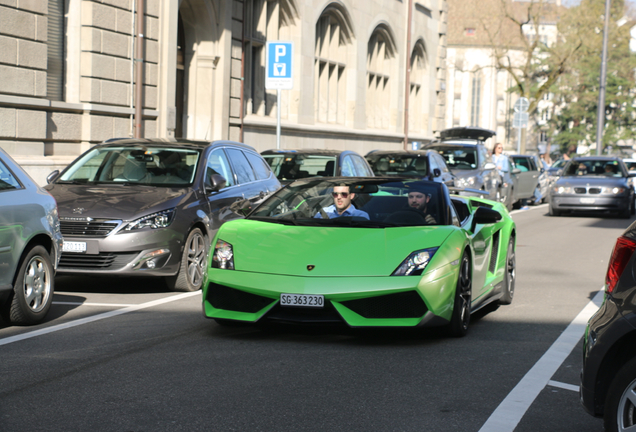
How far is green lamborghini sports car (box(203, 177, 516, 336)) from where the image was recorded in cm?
632

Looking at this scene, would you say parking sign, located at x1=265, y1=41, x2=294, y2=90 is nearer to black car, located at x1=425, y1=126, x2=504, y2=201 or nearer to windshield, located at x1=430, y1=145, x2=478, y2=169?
black car, located at x1=425, y1=126, x2=504, y2=201

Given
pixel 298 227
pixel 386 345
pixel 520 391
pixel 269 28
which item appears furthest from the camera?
pixel 269 28

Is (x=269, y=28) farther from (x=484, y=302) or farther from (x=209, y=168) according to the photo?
(x=484, y=302)

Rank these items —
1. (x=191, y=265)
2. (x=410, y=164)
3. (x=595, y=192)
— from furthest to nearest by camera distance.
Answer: (x=595, y=192), (x=410, y=164), (x=191, y=265)

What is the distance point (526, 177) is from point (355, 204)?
819 inches

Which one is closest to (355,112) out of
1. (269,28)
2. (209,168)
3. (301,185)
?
(269,28)

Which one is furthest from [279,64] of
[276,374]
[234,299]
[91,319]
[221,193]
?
[276,374]

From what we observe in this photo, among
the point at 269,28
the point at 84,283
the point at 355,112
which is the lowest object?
the point at 84,283

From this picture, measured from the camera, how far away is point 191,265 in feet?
30.9

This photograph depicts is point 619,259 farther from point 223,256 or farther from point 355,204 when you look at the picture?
point 355,204

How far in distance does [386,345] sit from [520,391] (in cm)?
143

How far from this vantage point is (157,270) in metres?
8.84

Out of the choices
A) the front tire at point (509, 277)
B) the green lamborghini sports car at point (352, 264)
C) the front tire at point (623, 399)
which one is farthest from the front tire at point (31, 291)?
the front tire at point (623, 399)

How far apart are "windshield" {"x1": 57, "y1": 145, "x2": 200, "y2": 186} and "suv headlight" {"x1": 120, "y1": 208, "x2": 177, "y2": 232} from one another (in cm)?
95
